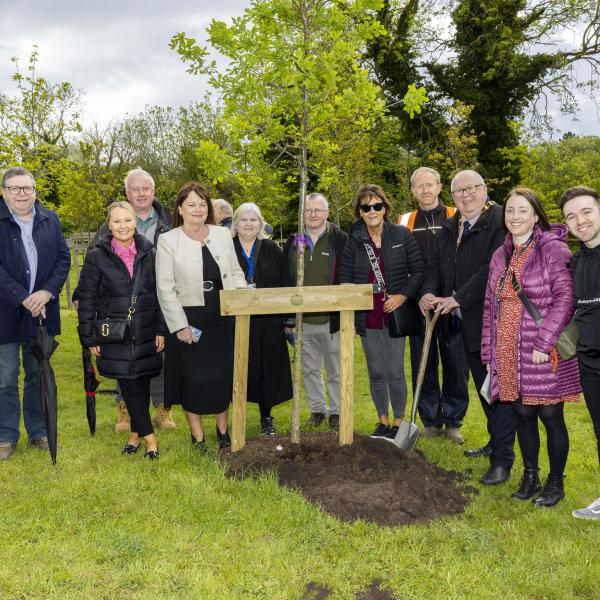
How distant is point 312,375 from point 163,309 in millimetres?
2220

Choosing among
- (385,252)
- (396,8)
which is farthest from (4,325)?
(396,8)

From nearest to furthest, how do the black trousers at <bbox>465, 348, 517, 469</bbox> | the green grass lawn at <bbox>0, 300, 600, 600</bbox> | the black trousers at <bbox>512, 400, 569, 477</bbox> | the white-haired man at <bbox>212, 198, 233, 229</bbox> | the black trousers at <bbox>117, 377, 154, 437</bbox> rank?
1. the green grass lawn at <bbox>0, 300, 600, 600</bbox>
2. the black trousers at <bbox>512, 400, 569, 477</bbox>
3. the black trousers at <bbox>465, 348, 517, 469</bbox>
4. the black trousers at <bbox>117, 377, 154, 437</bbox>
5. the white-haired man at <bbox>212, 198, 233, 229</bbox>

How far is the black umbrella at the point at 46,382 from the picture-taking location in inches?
220

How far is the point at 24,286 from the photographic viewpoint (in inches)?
231

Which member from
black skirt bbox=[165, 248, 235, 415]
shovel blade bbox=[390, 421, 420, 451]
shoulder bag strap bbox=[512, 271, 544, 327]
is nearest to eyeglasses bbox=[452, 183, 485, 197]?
shoulder bag strap bbox=[512, 271, 544, 327]

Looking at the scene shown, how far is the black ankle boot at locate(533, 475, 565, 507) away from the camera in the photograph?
15.4 ft

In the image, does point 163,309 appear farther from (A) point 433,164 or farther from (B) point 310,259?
(A) point 433,164

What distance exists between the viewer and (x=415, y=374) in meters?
6.79

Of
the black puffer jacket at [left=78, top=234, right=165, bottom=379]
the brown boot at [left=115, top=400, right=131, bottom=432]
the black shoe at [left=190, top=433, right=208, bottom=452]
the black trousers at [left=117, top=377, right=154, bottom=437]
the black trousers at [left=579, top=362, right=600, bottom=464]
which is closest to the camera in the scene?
the black trousers at [left=579, top=362, right=600, bottom=464]

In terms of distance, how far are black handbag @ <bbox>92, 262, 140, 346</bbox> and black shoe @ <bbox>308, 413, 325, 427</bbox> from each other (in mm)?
2546

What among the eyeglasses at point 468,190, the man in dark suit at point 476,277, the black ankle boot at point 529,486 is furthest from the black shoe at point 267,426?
the eyeglasses at point 468,190

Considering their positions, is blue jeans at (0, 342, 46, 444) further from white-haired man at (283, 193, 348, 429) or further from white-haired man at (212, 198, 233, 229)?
white-haired man at (212, 198, 233, 229)

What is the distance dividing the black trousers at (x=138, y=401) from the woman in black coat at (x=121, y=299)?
0.01 m

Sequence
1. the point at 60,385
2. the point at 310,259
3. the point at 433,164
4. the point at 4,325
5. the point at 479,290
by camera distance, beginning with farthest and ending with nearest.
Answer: the point at 433,164 → the point at 60,385 → the point at 310,259 → the point at 4,325 → the point at 479,290
